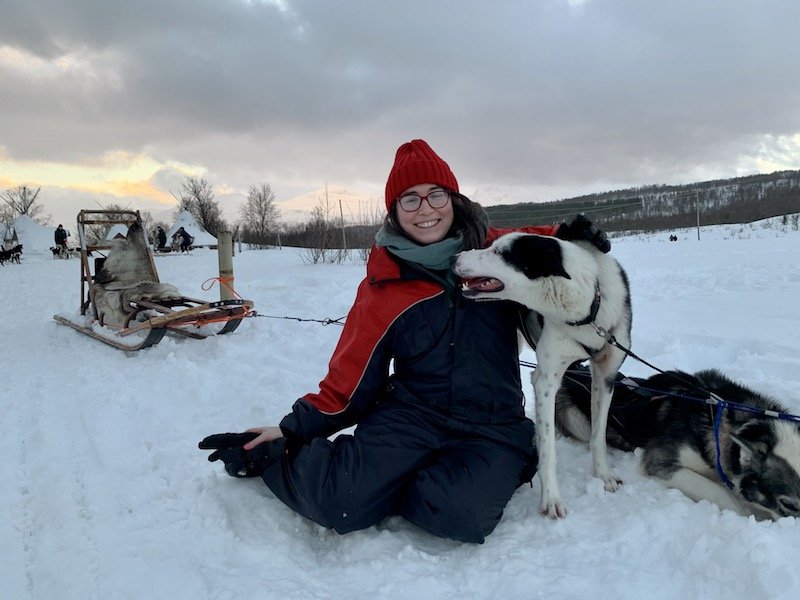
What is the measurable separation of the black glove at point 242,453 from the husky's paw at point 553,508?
100 cm

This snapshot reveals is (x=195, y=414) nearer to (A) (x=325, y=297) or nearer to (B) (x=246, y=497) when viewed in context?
(B) (x=246, y=497)

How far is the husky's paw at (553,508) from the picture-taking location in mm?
1838

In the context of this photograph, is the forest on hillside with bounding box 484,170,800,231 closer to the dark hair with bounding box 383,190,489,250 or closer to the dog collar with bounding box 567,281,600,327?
the dark hair with bounding box 383,190,489,250

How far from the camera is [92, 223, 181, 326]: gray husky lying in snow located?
5.33 m

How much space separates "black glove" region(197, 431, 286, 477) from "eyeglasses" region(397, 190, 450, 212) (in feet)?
3.67

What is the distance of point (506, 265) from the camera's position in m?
2.00

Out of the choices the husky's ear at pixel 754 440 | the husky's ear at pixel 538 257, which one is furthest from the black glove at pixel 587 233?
the husky's ear at pixel 754 440

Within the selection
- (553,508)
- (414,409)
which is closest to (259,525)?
(414,409)

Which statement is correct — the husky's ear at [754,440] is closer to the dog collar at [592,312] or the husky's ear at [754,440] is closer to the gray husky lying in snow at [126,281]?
the dog collar at [592,312]

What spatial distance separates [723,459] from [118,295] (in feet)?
18.1

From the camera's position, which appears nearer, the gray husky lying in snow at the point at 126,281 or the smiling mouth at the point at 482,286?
the smiling mouth at the point at 482,286

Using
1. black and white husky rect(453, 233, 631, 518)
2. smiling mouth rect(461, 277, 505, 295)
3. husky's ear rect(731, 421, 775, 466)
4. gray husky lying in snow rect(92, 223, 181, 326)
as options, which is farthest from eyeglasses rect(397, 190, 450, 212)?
gray husky lying in snow rect(92, 223, 181, 326)

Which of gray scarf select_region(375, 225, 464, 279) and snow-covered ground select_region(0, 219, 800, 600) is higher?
gray scarf select_region(375, 225, 464, 279)

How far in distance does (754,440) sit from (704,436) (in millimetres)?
253
